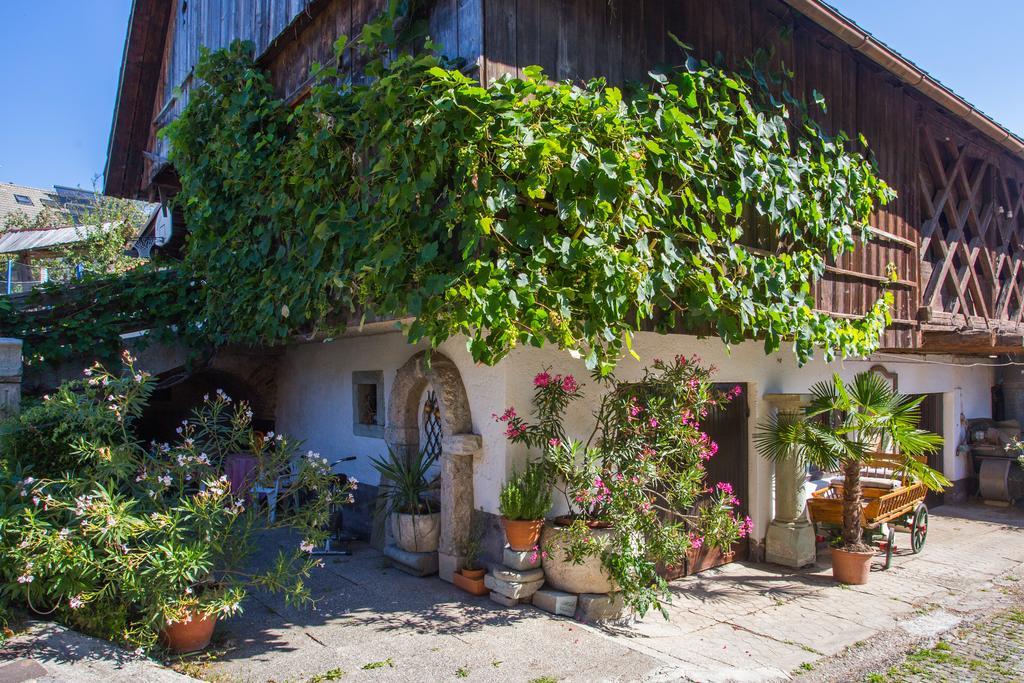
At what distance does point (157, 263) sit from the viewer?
346 inches

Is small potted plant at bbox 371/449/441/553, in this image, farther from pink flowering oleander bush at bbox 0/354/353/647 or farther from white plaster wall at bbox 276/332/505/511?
pink flowering oleander bush at bbox 0/354/353/647

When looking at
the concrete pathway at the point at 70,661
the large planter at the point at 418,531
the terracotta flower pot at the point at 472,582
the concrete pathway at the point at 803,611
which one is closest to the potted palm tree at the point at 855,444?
the concrete pathway at the point at 803,611

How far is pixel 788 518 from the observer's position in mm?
7824

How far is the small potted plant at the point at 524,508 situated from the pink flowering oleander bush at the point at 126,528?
123 cm

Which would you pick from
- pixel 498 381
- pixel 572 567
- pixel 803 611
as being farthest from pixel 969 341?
pixel 498 381

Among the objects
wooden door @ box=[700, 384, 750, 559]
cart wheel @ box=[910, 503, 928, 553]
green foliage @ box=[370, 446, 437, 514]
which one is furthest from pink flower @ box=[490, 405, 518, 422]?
cart wheel @ box=[910, 503, 928, 553]

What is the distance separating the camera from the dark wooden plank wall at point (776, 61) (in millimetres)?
5434

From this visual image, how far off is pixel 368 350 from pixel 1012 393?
12193mm

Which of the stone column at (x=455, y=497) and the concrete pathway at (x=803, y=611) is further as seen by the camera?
the stone column at (x=455, y=497)

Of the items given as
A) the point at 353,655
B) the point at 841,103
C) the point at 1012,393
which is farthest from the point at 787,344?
the point at 1012,393

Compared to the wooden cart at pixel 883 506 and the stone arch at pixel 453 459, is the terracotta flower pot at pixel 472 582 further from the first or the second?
the wooden cart at pixel 883 506

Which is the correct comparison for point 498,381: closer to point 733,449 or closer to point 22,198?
point 733,449

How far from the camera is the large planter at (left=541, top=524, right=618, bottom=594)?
5453mm

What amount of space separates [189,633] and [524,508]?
7.80 ft
